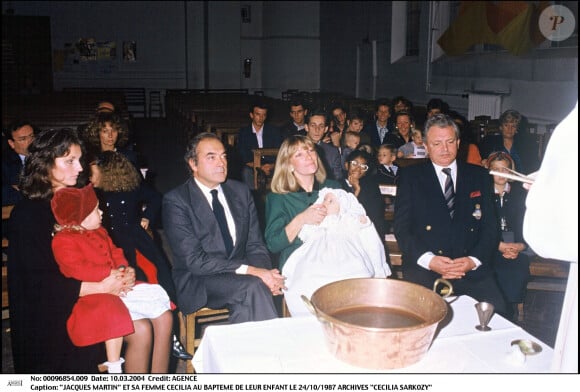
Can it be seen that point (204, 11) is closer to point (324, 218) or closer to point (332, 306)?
point (324, 218)

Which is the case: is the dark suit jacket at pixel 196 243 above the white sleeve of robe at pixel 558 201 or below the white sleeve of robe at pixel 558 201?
below

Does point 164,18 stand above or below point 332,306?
above

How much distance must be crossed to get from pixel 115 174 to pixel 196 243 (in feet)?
2.99

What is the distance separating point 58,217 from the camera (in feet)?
8.02

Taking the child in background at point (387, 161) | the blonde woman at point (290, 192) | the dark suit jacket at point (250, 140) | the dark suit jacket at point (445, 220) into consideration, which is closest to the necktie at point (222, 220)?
the blonde woman at point (290, 192)

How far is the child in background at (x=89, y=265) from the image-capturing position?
8.05ft

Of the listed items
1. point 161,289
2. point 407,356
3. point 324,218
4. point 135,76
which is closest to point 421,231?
point 324,218

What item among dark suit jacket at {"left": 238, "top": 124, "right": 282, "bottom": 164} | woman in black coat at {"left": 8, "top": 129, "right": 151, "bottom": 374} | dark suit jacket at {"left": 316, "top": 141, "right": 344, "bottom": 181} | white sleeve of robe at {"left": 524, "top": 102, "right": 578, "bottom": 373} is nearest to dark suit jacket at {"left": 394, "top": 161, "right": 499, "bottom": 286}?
dark suit jacket at {"left": 316, "top": 141, "right": 344, "bottom": 181}

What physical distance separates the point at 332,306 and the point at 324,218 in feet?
4.16

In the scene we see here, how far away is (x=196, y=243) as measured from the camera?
3.04 m

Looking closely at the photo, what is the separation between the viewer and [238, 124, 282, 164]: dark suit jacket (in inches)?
259

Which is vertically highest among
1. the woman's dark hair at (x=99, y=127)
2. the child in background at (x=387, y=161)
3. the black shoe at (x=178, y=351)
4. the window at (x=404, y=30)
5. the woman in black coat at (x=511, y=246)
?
the window at (x=404, y=30)

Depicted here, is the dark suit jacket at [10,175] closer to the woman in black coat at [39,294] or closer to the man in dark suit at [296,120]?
the woman in black coat at [39,294]

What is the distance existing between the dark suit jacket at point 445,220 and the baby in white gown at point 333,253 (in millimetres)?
247
